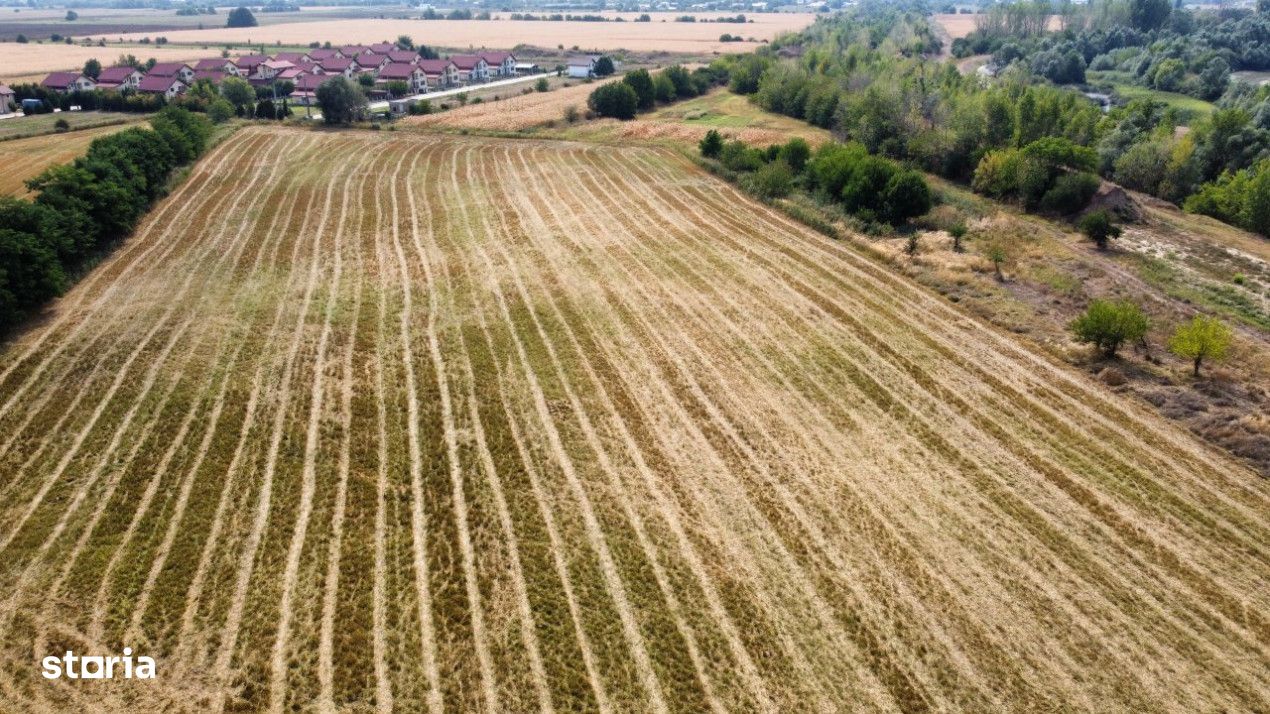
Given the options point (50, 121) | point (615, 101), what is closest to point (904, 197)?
point (615, 101)

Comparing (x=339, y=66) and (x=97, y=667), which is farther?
(x=339, y=66)

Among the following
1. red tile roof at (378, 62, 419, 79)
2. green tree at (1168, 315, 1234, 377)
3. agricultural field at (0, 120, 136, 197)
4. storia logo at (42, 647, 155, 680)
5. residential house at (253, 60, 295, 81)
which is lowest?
storia logo at (42, 647, 155, 680)

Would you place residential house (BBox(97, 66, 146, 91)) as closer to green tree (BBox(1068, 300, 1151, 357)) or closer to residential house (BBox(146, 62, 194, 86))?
residential house (BBox(146, 62, 194, 86))

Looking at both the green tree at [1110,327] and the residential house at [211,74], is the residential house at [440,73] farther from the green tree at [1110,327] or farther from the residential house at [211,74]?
the green tree at [1110,327]

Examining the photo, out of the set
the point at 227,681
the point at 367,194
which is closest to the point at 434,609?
the point at 227,681

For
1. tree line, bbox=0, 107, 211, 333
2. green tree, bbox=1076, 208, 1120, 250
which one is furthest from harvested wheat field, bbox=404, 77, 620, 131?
green tree, bbox=1076, 208, 1120, 250

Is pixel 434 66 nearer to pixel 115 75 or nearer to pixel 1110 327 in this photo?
pixel 115 75
